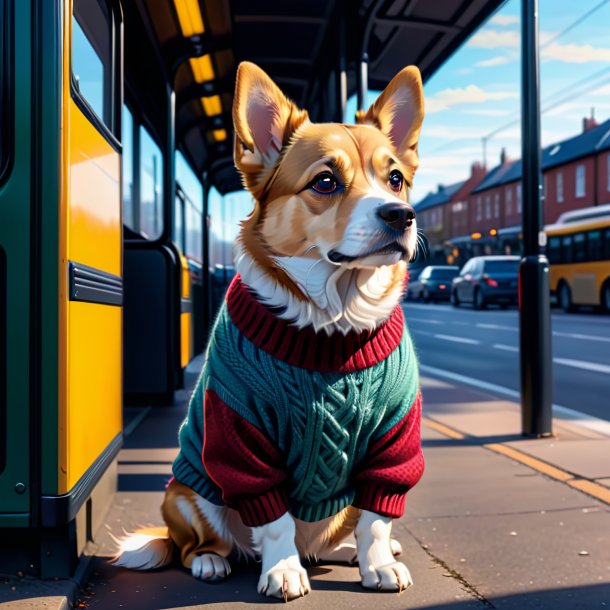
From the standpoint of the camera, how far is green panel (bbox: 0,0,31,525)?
2502mm

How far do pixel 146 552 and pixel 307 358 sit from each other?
0.98 m

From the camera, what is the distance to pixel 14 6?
2.50 metres

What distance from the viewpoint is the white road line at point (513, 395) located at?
6.00m

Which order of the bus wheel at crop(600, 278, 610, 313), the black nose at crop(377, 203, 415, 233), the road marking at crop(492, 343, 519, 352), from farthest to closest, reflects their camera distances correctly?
1. the bus wheel at crop(600, 278, 610, 313)
2. the road marking at crop(492, 343, 519, 352)
3. the black nose at crop(377, 203, 415, 233)

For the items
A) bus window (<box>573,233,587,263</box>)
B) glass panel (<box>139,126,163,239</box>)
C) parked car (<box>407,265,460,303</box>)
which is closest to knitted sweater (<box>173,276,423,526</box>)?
glass panel (<box>139,126,163,239</box>)

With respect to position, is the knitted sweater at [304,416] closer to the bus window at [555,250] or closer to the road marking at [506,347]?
the road marking at [506,347]

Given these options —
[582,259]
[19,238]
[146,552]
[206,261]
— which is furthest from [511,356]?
[582,259]

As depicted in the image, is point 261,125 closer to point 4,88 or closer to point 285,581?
point 4,88

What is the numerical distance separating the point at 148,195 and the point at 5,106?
404 cm

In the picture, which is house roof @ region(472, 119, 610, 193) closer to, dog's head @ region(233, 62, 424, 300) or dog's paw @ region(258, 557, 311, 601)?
dog's head @ region(233, 62, 424, 300)

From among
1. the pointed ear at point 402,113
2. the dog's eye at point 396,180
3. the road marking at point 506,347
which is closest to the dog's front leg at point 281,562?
the dog's eye at point 396,180

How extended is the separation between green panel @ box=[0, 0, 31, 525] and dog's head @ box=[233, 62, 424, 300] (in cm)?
67

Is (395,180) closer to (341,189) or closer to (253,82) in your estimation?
(341,189)

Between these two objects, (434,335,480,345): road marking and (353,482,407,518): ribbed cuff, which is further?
(434,335,480,345): road marking
